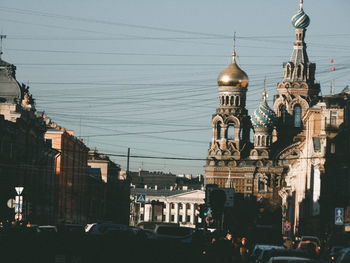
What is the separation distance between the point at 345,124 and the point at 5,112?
27147 mm

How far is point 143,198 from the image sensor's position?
7044 cm

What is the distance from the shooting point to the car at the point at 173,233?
40.4 m

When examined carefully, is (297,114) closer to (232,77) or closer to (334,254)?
(232,77)

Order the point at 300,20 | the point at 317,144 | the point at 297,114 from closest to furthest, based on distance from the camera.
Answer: the point at 317,144
the point at 297,114
the point at 300,20

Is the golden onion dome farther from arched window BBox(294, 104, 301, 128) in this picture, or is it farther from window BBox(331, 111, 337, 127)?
window BBox(331, 111, 337, 127)

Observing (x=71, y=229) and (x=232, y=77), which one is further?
(x=232, y=77)

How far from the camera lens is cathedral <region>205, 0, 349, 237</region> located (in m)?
174

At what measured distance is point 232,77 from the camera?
181000mm

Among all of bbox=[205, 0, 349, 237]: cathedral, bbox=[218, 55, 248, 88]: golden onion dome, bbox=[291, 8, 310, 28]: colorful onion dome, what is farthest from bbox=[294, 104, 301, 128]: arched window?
bbox=[291, 8, 310, 28]: colorful onion dome

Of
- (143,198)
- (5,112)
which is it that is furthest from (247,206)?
(143,198)

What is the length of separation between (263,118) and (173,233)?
5347 inches

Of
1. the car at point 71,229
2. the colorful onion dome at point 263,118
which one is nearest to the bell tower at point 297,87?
the colorful onion dome at point 263,118

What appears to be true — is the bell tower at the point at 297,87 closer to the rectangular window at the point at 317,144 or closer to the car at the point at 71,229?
the rectangular window at the point at 317,144

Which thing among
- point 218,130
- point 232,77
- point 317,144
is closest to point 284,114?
point 232,77
